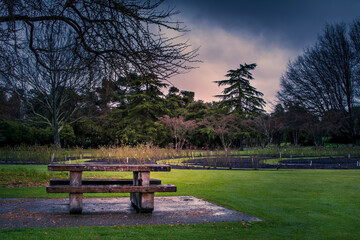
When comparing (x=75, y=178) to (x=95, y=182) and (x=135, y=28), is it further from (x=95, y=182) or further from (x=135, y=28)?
(x=135, y=28)

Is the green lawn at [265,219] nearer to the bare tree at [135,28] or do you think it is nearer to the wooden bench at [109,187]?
the wooden bench at [109,187]

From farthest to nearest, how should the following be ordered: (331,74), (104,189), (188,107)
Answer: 1. (188,107)
2. (331,74)
3. (104,189)

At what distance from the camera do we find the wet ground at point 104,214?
4527 millimetres

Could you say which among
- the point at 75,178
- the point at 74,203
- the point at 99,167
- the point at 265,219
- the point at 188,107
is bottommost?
the point at 265,219

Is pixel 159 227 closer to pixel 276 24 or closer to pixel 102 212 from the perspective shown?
pixel 102 212

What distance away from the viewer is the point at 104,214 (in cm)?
511

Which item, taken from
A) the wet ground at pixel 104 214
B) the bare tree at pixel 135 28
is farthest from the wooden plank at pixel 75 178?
the bare tree at pixel 135 28

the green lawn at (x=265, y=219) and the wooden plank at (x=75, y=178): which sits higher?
the wooden plank at (x=75, y=178)

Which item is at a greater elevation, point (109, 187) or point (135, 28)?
point (135, 28)

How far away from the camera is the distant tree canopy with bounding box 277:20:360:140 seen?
34.7m

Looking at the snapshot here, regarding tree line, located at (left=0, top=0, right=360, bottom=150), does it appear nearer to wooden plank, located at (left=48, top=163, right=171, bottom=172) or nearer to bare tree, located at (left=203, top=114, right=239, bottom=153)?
bare tree, located at (left=203, top=114, right=239, bottom=153)

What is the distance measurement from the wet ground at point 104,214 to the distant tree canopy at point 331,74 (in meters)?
32.8

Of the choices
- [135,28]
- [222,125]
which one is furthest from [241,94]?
[135,28]

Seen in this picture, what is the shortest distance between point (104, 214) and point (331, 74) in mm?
36410
